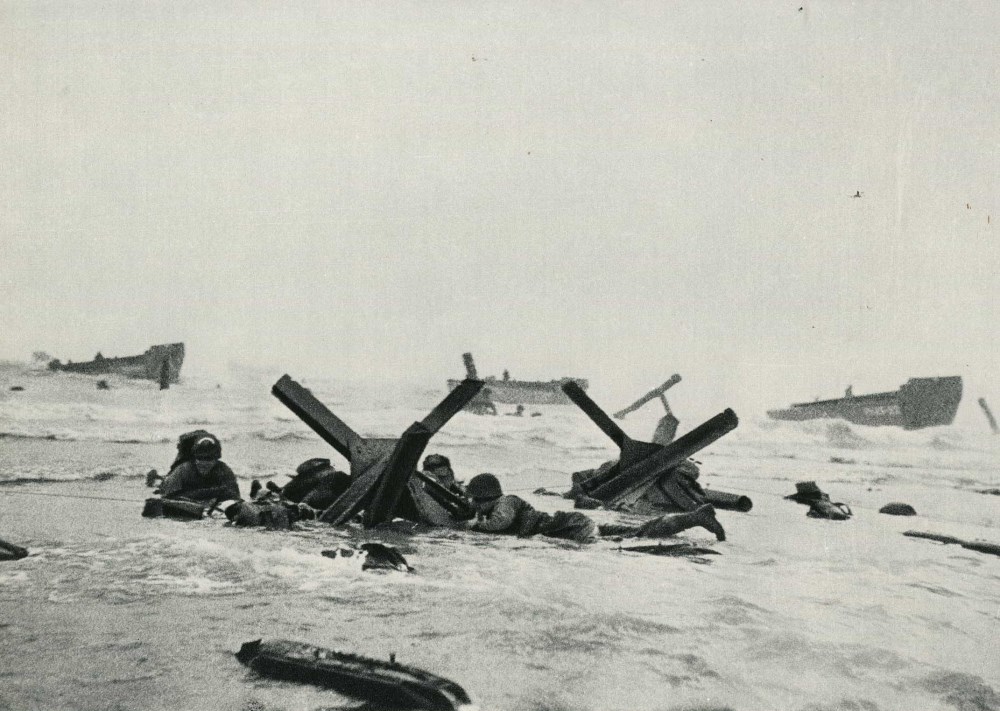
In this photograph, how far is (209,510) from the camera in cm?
652

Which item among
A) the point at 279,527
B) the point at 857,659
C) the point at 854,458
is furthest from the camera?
the point at 854,458

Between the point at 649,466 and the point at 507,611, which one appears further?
the point at 649,466

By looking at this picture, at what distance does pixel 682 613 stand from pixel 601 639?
0.69 metres

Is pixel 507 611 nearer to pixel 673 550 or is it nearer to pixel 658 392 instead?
pixel 673 550

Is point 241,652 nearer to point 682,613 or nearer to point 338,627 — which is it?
point 338,627

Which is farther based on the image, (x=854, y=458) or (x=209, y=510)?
(x=854, y=458)

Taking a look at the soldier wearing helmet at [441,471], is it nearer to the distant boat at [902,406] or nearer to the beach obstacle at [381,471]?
the beach obstacle at [381,471]

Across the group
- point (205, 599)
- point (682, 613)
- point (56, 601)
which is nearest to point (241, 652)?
point (205, 599)

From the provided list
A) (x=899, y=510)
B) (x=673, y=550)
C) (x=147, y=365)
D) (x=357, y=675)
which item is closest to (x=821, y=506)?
(x=899, y=510)

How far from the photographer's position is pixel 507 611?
3756 millimetres

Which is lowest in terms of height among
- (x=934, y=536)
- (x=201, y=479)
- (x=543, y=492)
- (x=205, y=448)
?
(x=543, y=492)

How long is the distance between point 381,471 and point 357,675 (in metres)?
3.82

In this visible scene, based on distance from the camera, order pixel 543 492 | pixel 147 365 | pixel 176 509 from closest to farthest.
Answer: pixel 176 509 → pixel 543 492 → pixel 147 365

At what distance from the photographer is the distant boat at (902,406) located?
74.3 feet
